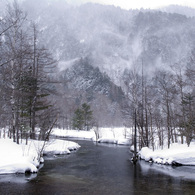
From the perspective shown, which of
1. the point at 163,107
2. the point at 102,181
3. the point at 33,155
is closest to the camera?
the point at 102,181

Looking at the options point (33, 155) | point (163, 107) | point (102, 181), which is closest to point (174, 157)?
point (102, 181)

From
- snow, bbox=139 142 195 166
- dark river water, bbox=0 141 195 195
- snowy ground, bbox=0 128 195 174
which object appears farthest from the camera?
snow, bbox=139 142 195 166

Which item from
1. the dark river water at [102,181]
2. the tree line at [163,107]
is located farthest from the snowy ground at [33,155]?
the tree line at [163,107]

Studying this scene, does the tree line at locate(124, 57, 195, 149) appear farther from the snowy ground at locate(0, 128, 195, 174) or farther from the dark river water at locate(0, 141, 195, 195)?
the dark river water at locate(0, 141, 195, 195)

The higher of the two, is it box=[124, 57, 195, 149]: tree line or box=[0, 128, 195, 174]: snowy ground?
box=[124, 57, 195, 149]: tree line

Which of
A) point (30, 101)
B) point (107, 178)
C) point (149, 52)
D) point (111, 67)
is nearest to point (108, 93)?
point (111, 67)

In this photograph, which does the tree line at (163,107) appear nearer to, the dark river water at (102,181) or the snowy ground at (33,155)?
the snowy ground at (33,155)

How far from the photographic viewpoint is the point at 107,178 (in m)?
13.3

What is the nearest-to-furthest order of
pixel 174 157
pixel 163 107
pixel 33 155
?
pixel 33 155
pixel 174 157
pixel 163 107

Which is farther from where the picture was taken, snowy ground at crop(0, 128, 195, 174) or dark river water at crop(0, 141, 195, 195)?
snowy ground at crop(0, 128, 195, 174)

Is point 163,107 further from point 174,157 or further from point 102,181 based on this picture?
point 102,181

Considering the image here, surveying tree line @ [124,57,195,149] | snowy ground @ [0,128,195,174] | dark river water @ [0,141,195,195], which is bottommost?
dark river water @ [0,141,195,195]

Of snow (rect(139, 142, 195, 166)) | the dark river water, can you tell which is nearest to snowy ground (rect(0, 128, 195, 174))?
snow (rect(139, 142, 195, 166))

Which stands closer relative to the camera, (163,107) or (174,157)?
(174,157)
